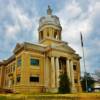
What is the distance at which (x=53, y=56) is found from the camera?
1561 inches

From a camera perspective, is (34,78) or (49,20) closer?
(34,78)

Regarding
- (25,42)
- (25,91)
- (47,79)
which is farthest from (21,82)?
(25,42)

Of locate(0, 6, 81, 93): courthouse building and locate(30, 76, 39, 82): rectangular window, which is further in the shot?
locate(30, 76, 39, 82): rectangular window

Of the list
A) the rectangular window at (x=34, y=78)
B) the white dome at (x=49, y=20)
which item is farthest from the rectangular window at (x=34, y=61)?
the white dome at (x=49, y=20)

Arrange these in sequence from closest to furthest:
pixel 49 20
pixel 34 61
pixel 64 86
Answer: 1. pixel 64 86
2. pixel 34 61
3. pixel 49 20

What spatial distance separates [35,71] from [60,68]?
7.11 meters

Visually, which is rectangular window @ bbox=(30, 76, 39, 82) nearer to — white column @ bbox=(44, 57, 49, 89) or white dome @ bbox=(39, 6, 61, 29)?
white column @ bbox=(44, 57, 49, 89)

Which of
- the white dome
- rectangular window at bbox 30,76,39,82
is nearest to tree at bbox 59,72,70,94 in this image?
rectangular window at bbox 30,76,39,82

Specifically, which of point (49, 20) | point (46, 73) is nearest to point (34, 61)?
point (46, 73)

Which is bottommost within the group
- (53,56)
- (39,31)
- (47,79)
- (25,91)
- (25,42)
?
(25,91)

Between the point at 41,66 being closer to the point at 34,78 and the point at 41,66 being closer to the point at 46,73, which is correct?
the point at 46,73

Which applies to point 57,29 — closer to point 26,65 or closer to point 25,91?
point 26,65

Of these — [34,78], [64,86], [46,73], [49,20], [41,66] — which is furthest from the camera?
[49,20]

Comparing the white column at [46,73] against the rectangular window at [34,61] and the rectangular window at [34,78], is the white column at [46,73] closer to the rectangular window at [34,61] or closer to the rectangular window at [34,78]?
the rectangular window at [34,78]
